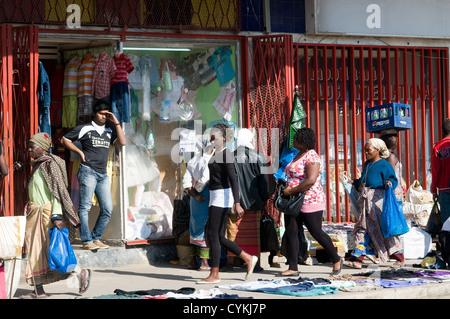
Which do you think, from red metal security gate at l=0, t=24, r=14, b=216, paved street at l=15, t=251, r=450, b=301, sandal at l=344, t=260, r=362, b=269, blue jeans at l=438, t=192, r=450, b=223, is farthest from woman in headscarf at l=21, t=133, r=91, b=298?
blue jeans at l=438, t=192, r=450, b=223

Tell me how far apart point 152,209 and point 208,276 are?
7.71 feet

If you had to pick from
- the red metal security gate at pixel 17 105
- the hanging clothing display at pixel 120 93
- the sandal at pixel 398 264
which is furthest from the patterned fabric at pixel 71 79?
the sandal at pixel 398 264

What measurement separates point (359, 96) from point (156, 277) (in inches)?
191

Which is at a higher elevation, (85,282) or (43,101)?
(43,101)

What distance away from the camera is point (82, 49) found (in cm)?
1141

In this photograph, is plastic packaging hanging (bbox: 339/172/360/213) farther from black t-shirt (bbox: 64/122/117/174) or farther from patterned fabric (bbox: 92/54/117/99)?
Result: patterned fabric (bbox: 92/54/117/99)

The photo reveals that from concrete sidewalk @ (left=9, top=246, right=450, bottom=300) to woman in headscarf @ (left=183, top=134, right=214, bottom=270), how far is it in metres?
0.25

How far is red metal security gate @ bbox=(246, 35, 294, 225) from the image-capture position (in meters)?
11.8

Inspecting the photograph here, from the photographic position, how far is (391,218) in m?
10.3

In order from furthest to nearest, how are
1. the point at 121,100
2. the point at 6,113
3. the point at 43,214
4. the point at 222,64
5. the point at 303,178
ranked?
the point at 222,64 → the point at 121,100 → the point at 6,113 → the point at 303,178 → the point at 43,214

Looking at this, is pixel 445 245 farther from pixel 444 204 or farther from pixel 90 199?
pixel 90 199

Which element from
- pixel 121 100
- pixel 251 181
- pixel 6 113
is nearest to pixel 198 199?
pixel 251 181

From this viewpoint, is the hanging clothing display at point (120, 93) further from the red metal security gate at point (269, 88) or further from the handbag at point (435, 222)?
the handbag at point (435, 222)
